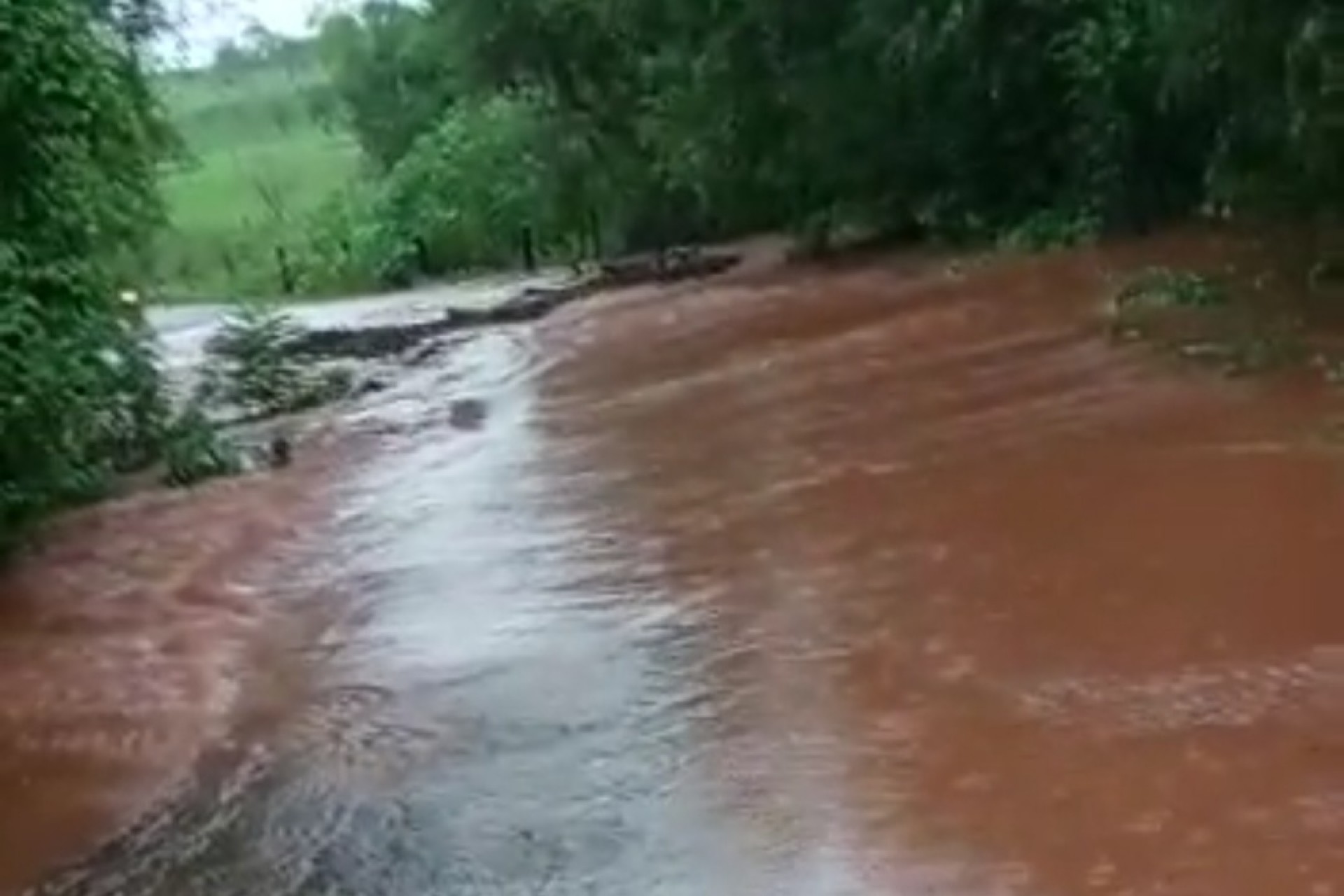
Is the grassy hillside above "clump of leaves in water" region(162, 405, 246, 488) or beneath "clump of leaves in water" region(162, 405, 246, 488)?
beneath

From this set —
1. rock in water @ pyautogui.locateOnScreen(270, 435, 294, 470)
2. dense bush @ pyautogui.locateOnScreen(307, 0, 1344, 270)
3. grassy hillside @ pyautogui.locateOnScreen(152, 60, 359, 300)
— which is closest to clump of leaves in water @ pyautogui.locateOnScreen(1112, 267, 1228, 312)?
dense bush @ pyautogui.locateOnScreen(307, 0, 1344, 270)

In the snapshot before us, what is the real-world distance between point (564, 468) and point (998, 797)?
27.0ft

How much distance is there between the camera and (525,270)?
37.4 meters

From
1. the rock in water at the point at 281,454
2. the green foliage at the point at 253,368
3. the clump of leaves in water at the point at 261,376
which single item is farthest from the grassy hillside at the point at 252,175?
the rock in water at the point at 281,454

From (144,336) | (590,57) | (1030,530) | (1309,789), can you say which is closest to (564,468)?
(144,336)

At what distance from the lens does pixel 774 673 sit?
9.60 metres

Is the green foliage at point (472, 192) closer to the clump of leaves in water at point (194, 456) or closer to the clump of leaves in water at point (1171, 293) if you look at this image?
the clump of leaves in water at point (1171, 293)

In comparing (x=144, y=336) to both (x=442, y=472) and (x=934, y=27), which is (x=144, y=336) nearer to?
(x=442, y=472)

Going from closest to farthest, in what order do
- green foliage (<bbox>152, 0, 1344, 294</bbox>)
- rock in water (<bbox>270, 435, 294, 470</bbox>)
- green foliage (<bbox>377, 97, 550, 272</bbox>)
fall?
rock in water (<bbox>270, 435, 294, 470</bbox>) < green foliage (<bbox>152, 0, 1344, 294</bbox>) < green foliage (<bbox>377, 97, 550, 272</bbox>)

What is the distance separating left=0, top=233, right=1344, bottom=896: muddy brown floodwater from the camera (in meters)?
7.54

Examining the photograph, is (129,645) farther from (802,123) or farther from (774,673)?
(802,123)

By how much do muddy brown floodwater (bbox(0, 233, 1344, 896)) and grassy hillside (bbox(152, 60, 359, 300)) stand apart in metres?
25.1

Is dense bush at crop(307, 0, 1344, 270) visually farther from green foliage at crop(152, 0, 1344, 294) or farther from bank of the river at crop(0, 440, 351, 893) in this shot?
bank of the river at crop(0, 440, 351, 893)

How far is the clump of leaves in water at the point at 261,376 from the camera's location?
71.8ft
